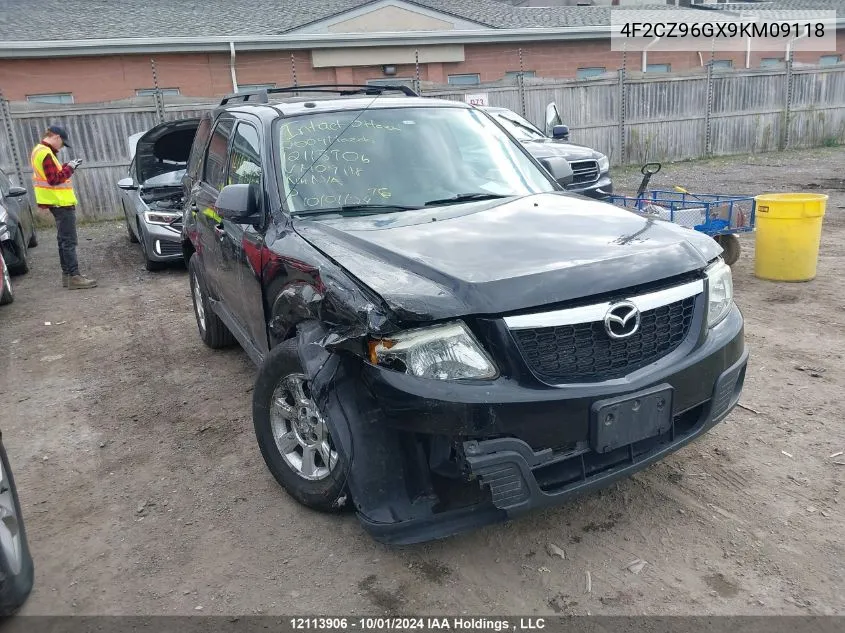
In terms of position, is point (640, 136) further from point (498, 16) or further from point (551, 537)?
point (551, 537)

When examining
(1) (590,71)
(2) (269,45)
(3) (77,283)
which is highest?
(2) (269,45)

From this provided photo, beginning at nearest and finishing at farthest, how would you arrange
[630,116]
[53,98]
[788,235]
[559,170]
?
1. [559,170]
2. [788,235]
3. [53,98]
4. [630,116]

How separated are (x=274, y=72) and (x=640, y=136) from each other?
965cm

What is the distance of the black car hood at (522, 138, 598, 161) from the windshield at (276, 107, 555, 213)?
17.4 ft

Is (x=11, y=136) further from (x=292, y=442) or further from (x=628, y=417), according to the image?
(x=628, y=417)

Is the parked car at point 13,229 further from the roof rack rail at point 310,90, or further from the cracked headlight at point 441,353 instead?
the cracked headlight at point 441,353

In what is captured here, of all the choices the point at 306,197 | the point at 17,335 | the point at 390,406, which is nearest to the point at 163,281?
the point at 17,335

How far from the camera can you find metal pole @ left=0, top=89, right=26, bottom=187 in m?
13.1

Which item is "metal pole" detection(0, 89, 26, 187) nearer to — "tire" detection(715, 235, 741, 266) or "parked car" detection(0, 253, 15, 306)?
"parked car" detection(0, 253, 15, 306)

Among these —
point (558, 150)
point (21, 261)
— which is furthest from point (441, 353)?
point (21, 261)

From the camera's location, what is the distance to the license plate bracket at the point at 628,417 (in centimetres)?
267

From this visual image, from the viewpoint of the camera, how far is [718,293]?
3.28 m

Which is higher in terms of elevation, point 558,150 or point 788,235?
point 558,150

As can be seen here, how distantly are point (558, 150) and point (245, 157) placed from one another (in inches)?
251
